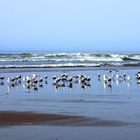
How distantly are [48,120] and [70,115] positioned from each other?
4.11ft

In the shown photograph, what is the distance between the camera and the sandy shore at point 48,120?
17938 millimetres

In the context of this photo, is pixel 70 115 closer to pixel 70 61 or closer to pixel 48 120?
pixel 48 120

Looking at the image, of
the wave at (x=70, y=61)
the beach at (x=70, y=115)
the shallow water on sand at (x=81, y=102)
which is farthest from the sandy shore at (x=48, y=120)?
the wave at (x=70, y=61)

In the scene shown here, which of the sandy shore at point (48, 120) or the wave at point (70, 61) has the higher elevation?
the sandy shore at point (48, 120)

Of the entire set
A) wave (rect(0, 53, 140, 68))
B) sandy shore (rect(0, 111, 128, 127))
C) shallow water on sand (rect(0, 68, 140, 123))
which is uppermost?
sandy shore (rect(0, 111, 128, 127))

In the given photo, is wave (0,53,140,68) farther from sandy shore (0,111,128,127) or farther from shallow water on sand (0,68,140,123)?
sandy shore (0,111,128,127)

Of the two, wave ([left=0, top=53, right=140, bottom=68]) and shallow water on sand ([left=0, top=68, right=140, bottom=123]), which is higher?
shallow water on sand ([left=0, top=68, right=140, bottom=123])

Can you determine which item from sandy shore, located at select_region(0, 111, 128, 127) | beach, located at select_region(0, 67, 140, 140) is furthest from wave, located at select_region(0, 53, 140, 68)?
sandy shore, located at select_region(0, 111, 128, 127)

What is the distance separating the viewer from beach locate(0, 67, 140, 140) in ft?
51.9

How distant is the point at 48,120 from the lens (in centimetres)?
1912

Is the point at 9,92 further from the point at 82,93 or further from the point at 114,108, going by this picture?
the point at 114,108

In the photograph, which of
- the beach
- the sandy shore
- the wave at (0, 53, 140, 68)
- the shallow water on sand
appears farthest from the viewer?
the wave at (0, 53, 140, 68)

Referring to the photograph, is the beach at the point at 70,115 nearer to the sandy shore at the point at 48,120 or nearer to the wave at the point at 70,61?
the sandy shore at the point at 48,120

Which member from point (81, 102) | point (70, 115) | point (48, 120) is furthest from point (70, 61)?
point (48, 120)
